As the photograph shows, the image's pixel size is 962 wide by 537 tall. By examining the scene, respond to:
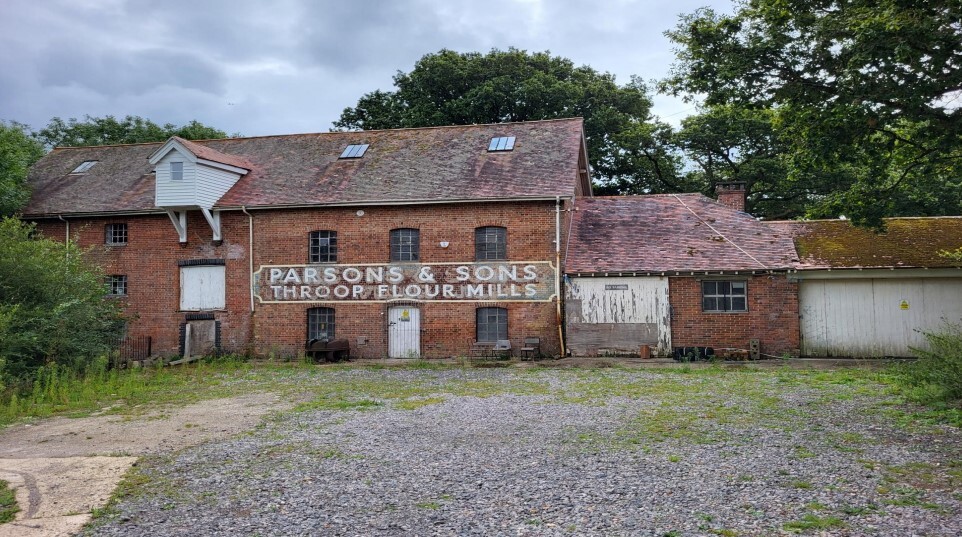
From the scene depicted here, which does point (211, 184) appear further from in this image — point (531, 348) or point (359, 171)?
point (531, 348)

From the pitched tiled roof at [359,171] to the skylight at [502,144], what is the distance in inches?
8.6

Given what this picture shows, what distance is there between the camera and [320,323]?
2077 cm

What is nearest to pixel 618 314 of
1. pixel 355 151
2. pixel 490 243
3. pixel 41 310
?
pixel 490 243

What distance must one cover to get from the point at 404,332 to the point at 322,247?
363cm

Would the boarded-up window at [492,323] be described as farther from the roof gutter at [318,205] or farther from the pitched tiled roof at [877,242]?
the pitched tiled roof at [877,242]

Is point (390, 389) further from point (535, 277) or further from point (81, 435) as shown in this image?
point (535, 277)

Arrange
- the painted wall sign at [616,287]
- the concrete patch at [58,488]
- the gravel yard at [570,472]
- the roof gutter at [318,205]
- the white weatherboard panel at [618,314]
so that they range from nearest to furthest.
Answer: the gravel yard at [570,472] → the concrete patch at [58,488] → the white weatherboard panel at [618,314] → the painted wall sign at [616,287] → the roof gutter at [318,205]

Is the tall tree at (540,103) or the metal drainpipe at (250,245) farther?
the tall tree at (540,103)

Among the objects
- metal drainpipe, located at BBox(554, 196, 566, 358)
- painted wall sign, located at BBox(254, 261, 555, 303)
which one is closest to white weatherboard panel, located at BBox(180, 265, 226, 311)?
painted wall sign, located at BBox(254, 261, 555, 303)

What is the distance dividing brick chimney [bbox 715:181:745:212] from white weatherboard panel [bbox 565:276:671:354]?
5.55m

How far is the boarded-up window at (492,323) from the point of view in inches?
779

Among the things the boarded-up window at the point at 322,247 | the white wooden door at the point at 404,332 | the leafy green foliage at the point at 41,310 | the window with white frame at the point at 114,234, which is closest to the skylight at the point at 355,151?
the boarded-up window at the point at 322,247

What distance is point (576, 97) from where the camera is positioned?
32.8 meters

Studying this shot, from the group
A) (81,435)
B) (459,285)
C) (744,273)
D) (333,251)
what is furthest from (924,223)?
(81,435)
